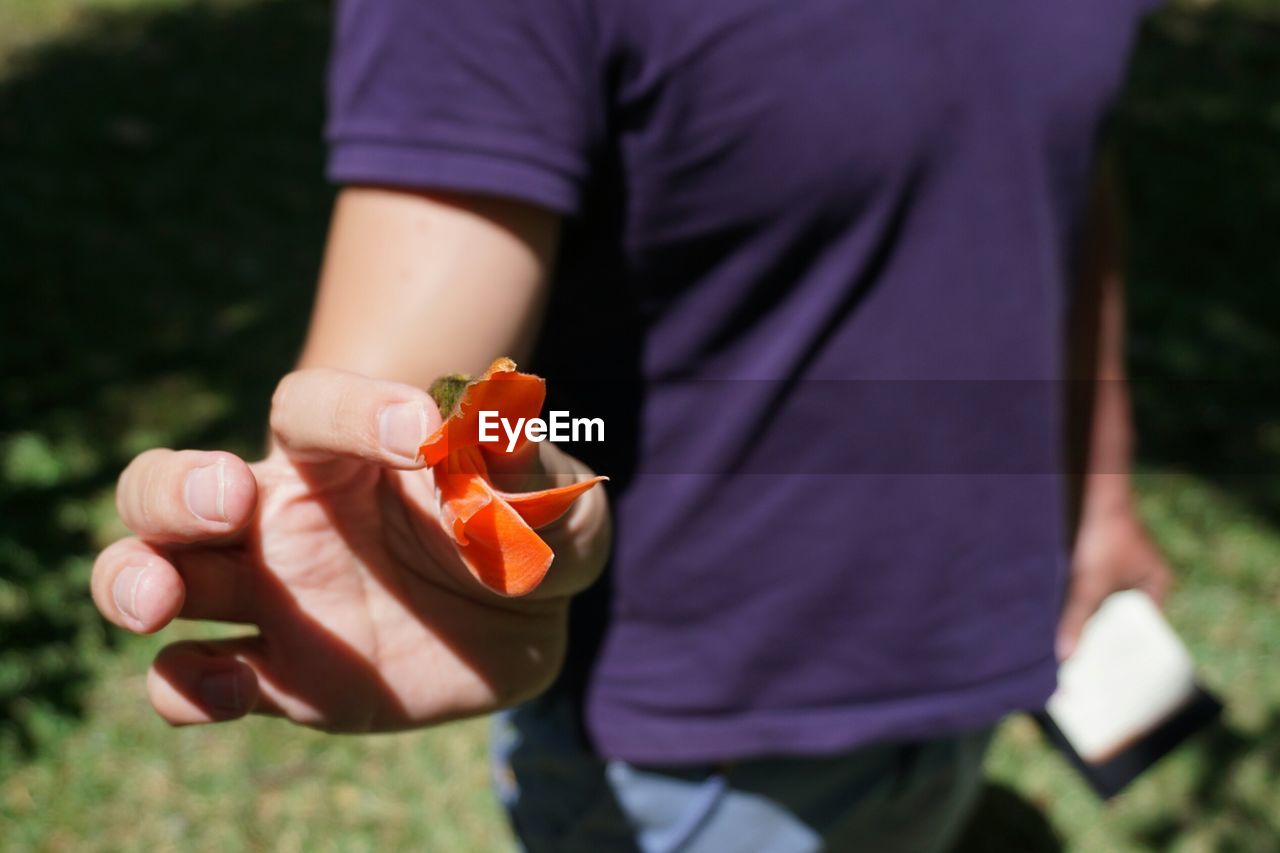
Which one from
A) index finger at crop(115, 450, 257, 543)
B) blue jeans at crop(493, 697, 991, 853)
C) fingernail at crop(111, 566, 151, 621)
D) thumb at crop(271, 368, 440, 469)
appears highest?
thumb at crop(271, 368, 440, 469)

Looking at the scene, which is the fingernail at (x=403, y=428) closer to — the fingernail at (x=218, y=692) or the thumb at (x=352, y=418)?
the thumb at (x=352, y=418)

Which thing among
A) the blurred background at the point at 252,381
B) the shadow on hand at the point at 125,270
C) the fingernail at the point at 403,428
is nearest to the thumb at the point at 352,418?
the fingernail at the point at 403,428

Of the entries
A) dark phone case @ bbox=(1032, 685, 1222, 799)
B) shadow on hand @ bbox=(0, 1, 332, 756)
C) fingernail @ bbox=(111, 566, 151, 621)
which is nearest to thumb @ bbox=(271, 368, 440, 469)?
fingernail @ bbox=(111, 566, 151, 621)

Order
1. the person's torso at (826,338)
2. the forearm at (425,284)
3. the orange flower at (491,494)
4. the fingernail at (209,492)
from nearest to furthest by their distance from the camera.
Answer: the orange flower at (491,494) → the fingernail at (209,492) → the forearm at (425,284) → the person's torso at (826,338)

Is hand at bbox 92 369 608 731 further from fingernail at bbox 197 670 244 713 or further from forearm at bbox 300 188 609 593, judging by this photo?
forearm at bbox 300 188 609 593

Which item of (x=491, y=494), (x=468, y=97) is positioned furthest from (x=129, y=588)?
(x=468, y=97)

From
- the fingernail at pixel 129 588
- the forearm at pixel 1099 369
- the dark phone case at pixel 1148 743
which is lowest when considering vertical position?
the dark phone case at pixel 1148 743
